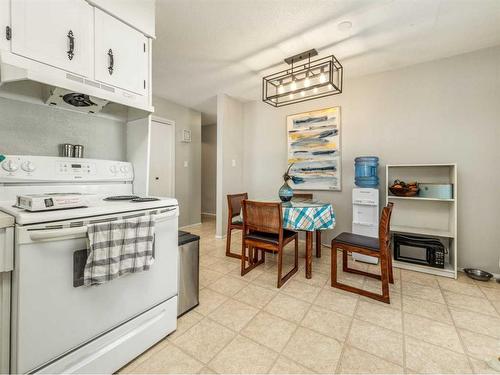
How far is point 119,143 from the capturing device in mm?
1768

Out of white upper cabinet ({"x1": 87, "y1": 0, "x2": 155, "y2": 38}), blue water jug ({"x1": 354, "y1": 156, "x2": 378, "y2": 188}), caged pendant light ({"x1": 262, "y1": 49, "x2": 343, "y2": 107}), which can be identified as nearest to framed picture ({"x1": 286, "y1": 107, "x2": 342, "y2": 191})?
blue water jug ({"x1": 354, "y1": 156, "x2": 378, "y2": 188})

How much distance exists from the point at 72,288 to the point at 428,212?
3.47 metres

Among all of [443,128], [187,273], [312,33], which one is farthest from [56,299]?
[443,128]

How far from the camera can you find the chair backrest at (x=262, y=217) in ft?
6.87

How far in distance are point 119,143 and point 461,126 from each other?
3580 mm

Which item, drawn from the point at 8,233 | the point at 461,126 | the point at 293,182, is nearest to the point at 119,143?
the point at 8,233

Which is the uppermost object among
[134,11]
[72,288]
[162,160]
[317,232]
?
[134,11]

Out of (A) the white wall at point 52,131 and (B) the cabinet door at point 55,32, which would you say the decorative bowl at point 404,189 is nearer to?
(A) the white wall at point 52,131

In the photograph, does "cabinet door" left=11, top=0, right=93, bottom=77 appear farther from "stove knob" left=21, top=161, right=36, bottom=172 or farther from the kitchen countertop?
the kitchen countertop

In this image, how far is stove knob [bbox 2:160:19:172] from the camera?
1204 mm

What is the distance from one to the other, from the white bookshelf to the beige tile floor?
317mm

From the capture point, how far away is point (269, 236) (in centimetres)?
227

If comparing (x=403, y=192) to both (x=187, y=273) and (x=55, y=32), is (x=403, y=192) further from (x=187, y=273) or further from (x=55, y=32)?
(x=55, y=32)

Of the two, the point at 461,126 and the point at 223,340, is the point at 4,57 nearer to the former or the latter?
the point at 223,340
